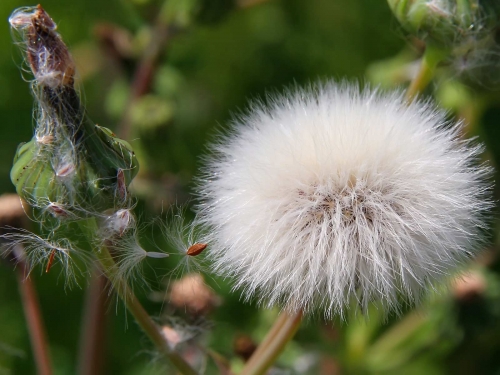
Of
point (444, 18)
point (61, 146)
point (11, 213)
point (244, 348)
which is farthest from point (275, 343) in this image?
point (444, 18)

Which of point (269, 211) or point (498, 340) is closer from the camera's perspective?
point (269, 211)

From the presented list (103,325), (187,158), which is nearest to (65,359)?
(103,325)

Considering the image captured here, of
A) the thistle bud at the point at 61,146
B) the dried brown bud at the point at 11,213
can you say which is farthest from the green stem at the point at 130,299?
the dried brown bud at the point at 11,213

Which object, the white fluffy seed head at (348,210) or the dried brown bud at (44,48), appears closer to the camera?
the dried brown bud at (44,48)

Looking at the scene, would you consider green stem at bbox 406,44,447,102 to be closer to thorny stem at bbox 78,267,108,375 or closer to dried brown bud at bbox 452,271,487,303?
dried brown bud at bbox 452,271,487,303

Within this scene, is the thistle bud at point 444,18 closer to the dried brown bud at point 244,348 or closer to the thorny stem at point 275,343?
the thorny stem at point 275,343

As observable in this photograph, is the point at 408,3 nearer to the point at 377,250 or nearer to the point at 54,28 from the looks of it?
the point at 377,250
